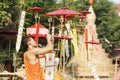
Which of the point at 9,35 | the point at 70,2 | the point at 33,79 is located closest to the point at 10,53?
the point at 9,35

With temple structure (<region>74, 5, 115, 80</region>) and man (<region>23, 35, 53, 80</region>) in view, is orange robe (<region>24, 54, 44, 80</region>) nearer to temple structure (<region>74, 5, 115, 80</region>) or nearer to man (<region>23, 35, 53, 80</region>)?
man (<region>23, 35, 53, 80</region>)

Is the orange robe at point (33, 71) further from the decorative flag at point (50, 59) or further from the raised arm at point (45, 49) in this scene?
the decorative flag at point (50, 59)

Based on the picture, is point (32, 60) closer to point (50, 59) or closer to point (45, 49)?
point (45, 49)

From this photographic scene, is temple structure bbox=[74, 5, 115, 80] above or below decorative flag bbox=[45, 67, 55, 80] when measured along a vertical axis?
below

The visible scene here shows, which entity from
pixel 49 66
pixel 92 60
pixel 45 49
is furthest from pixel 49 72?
pixel 92 60

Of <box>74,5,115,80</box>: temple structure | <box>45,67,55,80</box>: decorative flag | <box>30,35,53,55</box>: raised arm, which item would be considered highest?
<box>30,35,53,55</box>: raised arm

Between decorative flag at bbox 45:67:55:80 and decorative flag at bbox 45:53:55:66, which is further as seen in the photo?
decorative flag at bbox 45:67:55:80

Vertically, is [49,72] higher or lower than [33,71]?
lower

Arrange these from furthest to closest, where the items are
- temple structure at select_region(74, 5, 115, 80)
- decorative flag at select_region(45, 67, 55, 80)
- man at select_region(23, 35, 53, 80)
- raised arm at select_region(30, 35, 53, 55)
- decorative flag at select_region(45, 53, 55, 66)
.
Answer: temple structure at select_region(74, 5, 115, 80) → decorative flag at select_region(45, 67, 55, 80) → decorative flag at select_region(45, 53, 55, 66) → man at select_region(23, 35, 53, 80) → raised arm at select_region(30, 35, 53, 55)

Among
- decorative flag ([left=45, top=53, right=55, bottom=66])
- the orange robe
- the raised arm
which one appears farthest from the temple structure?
the raised arm

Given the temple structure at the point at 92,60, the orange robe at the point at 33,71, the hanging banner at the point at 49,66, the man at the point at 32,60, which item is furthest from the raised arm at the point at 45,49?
the temple structure at the point at 92,60

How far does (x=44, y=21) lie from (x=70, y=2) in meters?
4.68

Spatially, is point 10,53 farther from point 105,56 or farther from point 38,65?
point 38,65

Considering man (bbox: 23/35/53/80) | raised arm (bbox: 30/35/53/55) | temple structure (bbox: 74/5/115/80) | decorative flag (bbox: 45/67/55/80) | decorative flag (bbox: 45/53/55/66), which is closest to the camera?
raised arm (bbox: 30/35/53/55)
